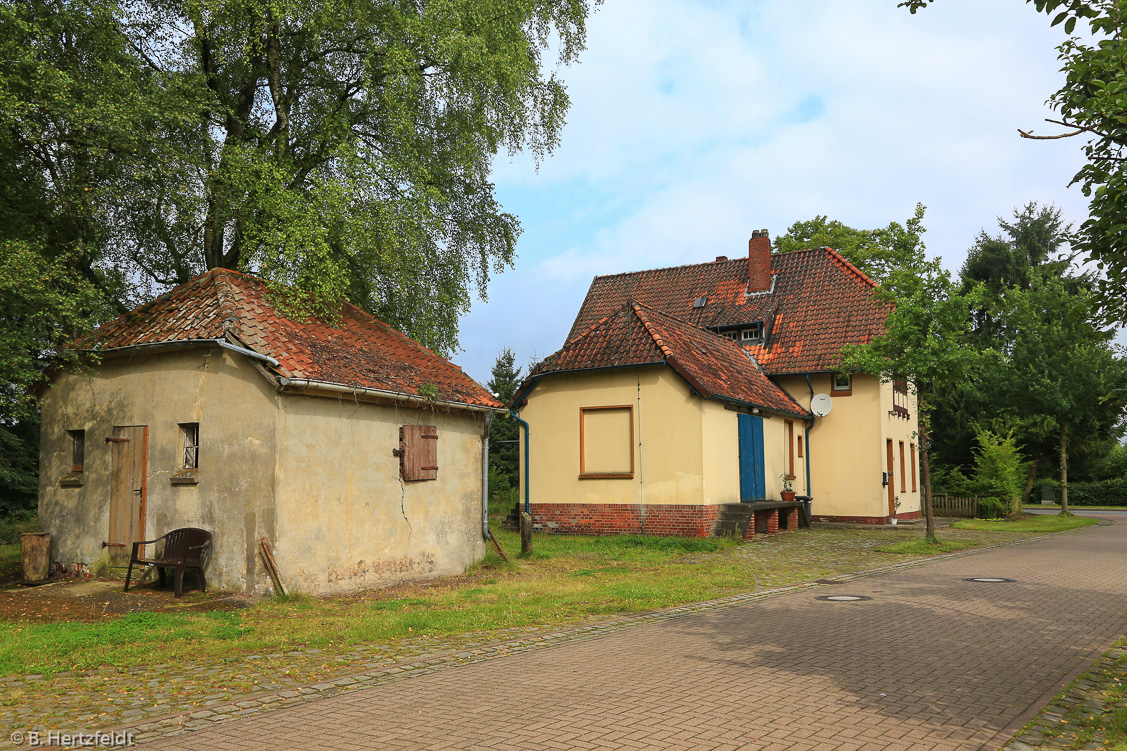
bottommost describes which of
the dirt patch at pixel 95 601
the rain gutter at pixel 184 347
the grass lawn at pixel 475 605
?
the grass lawn at pixel 475 605

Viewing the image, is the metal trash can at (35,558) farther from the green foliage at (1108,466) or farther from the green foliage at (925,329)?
the green foliage at (1108,466)

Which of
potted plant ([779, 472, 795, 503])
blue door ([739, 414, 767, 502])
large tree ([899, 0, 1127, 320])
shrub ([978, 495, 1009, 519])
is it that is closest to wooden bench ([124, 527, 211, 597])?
large tree ([899, 0, 1127, 320])

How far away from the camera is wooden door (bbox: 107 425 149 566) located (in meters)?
12.0

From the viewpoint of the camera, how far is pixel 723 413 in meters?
20.7

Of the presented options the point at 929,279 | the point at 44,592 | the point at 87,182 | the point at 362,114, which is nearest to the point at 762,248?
the point at 929,279

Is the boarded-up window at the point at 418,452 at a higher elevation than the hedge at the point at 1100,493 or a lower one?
higher

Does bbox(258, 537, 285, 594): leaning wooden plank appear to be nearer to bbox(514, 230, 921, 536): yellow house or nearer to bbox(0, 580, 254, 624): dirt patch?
bbox(0, 580, 254, 624): dirt patch

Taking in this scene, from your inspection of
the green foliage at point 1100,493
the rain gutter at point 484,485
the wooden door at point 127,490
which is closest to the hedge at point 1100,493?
the green foliage at point 1100,493

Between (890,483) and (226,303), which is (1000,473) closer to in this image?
(890,483)

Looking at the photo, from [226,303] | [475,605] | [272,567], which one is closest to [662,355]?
[475,605]

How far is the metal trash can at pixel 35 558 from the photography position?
1233cm

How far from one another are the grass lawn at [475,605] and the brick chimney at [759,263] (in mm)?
13552

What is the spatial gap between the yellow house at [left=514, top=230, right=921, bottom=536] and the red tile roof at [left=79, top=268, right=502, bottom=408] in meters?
6.38

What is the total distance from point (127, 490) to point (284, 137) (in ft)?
24.2
